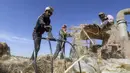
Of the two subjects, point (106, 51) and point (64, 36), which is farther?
point (106, 51)

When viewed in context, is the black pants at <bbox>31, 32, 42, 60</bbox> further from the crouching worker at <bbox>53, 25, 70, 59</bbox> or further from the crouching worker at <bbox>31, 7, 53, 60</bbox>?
the crouching worker at <bbox>53, 25, 70, 59</bbox>

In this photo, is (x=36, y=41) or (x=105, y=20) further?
(x=105, y=20)

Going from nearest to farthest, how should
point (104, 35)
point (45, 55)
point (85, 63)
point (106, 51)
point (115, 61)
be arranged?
point (85, 63) < point (115, 61) < point (45, 55) < point (106, 51) < point (104, 35)

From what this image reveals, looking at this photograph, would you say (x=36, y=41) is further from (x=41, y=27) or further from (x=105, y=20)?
(x=105, y=20)

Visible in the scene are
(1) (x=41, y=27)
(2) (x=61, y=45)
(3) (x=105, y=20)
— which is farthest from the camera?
(3) (x=105, y=20)

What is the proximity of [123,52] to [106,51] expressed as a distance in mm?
882

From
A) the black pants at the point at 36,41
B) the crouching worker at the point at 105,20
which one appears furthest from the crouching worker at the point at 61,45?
the crouching worker at the point at 105,20

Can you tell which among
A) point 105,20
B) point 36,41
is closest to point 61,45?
point 36,41

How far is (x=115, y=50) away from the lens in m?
10.8

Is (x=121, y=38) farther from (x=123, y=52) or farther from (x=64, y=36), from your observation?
(x=64, y=36)

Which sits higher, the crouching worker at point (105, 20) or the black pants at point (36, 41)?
the crouching worker at point (105, 20)

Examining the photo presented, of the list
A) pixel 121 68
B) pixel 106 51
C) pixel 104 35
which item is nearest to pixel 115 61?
pixel 121 68

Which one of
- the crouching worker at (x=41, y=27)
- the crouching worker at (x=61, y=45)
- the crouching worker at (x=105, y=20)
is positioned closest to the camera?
the crouching worker at (x=41, y=27)

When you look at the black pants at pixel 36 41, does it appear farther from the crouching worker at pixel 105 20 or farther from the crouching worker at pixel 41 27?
the crouching worker at pixel 105 20
